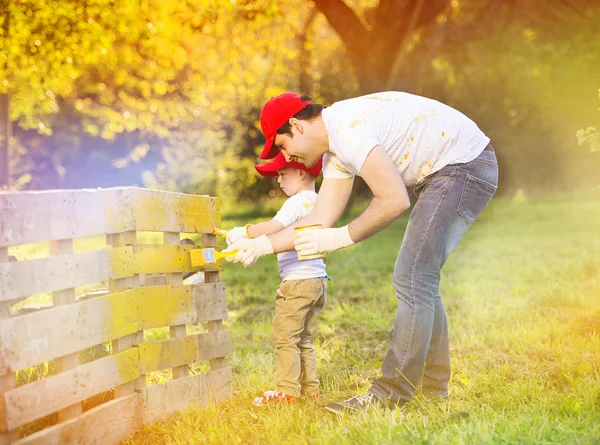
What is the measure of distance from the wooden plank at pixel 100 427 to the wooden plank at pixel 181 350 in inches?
7.8

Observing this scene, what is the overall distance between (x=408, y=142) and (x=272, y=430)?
1.52 meters

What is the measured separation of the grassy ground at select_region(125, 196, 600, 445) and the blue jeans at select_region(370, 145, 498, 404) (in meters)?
0.20

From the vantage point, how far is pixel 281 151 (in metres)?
4.03

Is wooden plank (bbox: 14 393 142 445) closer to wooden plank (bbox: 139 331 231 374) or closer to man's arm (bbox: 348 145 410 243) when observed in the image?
wooden plank (bbox: 139 331 231 374)

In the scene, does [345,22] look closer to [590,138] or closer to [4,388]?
[590,138]

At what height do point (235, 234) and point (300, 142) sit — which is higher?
point (300, 142)

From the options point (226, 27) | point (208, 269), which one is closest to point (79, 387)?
point (208, 269)

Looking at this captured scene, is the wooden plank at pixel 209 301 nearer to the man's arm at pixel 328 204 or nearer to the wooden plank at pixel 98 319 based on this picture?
the wooden plank at pixel 98 319

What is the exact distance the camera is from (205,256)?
159 inches

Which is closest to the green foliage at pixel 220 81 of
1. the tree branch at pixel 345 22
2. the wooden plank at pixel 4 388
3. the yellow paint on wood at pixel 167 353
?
the tree branch at pixel 345 22

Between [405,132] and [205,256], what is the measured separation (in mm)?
1244

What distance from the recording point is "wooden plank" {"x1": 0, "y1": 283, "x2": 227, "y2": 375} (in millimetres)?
2889

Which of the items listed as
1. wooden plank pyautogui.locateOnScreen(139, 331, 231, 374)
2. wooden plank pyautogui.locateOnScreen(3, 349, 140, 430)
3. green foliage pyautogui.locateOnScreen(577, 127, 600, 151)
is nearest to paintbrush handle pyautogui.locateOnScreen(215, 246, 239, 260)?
wooden plank pyautogui.locateOnScreen(139, 331, 231, 374)

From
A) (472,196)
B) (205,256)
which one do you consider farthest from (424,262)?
(205,256)
